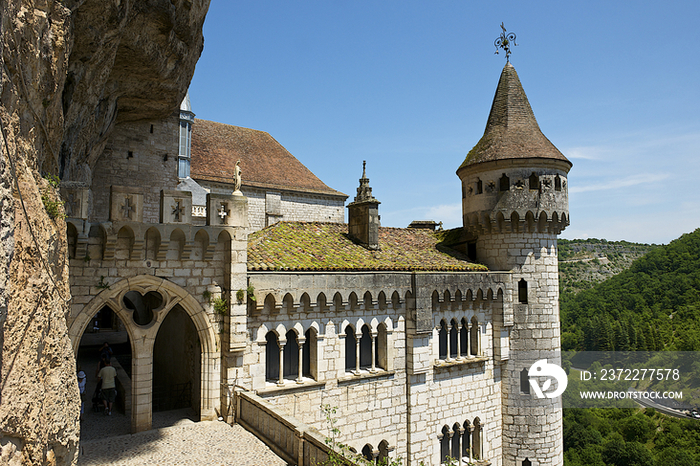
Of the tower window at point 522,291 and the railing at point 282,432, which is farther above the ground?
the tower window at point 522,291

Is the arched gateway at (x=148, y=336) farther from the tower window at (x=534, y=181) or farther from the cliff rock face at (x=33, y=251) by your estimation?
the tower window at (x=534, y=181)

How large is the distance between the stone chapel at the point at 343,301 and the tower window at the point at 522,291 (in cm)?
7

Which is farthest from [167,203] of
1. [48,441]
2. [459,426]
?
[459,426]

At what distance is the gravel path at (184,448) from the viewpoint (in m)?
8.86

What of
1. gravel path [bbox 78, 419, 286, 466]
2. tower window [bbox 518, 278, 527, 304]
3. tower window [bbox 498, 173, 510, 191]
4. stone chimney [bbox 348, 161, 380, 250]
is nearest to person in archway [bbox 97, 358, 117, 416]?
gravel path [bbox 78, 419, 286, 466]

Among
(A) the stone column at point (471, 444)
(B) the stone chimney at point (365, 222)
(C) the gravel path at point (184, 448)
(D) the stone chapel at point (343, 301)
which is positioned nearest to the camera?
(C) the gravel path at point (184, 448)

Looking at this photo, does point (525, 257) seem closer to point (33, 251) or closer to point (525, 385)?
point (525, 385)

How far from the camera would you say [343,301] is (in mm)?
13898

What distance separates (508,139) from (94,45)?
49.8 ft

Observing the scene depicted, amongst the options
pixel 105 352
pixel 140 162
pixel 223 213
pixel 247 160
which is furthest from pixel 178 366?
pixel 247 160

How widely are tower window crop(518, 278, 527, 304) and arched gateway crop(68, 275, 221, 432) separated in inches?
474

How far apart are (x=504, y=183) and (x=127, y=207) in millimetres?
14118

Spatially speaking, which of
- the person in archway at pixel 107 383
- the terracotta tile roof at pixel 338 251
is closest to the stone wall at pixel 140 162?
the terracotta tile roof at pixel 338 251

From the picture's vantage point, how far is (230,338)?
37.6 ft
